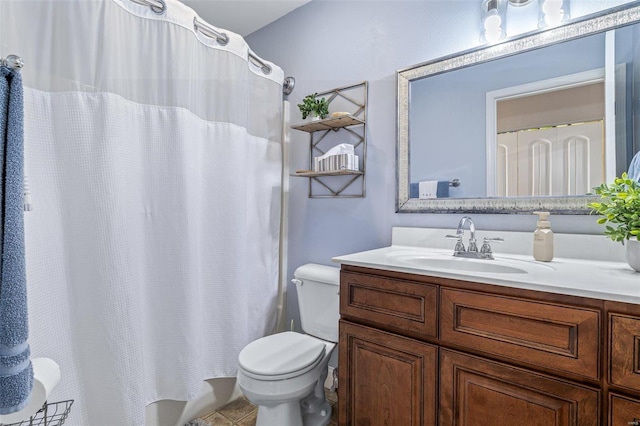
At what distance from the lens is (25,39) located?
1098 mm

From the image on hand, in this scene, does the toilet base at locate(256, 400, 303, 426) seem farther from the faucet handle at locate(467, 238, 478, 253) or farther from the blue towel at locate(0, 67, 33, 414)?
the faucet handle at locate(467, 238, 478, 253)

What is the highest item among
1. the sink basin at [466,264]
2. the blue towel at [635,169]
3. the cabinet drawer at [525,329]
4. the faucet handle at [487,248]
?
the blue towel at [635,169]

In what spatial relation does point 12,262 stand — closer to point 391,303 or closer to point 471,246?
point 391,303

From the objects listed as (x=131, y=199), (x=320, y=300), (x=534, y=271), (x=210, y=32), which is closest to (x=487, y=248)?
(x=534, y=271)

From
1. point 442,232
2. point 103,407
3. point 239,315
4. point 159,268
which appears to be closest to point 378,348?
point 442,232

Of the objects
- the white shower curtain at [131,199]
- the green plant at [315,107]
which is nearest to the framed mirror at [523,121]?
the green plant at [315,107]

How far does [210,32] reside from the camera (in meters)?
1.62

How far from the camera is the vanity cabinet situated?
0.79 metres

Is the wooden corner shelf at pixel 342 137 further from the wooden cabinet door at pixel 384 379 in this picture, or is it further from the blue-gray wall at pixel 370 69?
the wooden cabinet door at pixel 384 379

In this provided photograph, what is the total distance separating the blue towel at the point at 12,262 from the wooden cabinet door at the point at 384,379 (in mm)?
960

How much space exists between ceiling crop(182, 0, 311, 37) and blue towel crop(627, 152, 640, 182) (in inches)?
75.8

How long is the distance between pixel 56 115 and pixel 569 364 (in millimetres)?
1799

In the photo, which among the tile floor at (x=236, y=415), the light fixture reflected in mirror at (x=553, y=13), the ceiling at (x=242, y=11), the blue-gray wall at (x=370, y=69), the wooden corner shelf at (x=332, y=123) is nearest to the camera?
the light fixture reflected in mirror at (x=553, y=13)

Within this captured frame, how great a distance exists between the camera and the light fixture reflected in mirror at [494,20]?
1.40 meters
